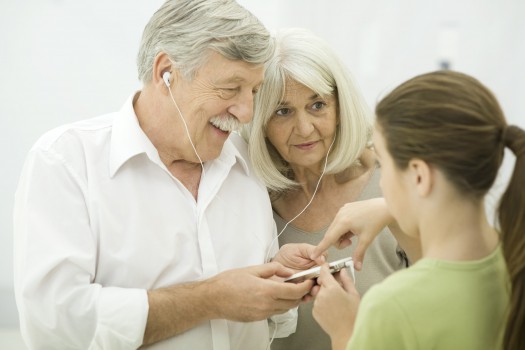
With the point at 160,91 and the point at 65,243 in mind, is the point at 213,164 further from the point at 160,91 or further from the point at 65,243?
the point at 65,243

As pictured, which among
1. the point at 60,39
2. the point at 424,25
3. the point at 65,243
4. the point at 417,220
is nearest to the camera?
the point at 417,220

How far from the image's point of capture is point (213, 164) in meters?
1.86

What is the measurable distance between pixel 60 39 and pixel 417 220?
193cm

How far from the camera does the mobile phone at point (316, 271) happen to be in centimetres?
147

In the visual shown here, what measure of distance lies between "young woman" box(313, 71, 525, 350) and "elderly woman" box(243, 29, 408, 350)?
828 millimetres

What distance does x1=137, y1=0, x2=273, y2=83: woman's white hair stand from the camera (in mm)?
1646

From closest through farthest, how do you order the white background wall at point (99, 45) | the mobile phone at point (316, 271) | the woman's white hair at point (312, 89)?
the mobile phone at point (316, 271) < the woman's white hair at point (312, 89) < the white background wall at point (99, 45)

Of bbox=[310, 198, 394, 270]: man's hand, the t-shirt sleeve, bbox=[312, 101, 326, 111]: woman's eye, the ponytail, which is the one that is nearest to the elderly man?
bbox=[310, 198, 394, 270]: man's hand

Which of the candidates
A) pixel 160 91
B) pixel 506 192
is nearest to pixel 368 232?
pixel 506 192

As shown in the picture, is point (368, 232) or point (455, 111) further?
point (368, 232)

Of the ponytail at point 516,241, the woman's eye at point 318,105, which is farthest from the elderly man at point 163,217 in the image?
the ponytail at point 516,241

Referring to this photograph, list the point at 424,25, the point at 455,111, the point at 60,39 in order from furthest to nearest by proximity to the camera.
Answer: the point at 424,25, the point at 60,39, the point at 455,111

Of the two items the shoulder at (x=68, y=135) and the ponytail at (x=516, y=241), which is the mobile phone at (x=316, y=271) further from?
the shoulder at (x=68, y=135)

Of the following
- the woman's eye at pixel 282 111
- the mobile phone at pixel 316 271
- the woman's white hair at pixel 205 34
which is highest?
the woman's white hair at pixel 205 34
